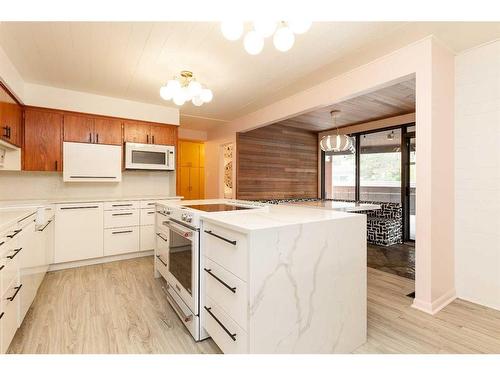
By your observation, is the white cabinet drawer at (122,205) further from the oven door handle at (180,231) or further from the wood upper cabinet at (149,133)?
the oven door handle at (180,231)

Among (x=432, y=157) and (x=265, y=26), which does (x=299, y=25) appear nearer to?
(x=265, y=26)

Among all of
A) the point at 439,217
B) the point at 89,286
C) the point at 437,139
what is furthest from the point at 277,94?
the point at 89,286

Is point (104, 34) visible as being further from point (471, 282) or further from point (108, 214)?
point (471, 282)

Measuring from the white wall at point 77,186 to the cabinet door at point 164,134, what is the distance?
57 cm

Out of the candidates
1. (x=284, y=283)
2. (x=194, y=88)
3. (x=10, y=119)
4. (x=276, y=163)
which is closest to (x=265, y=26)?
(x=194, y=88)

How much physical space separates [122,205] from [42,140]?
1.30 meters

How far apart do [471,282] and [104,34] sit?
4.00 meters

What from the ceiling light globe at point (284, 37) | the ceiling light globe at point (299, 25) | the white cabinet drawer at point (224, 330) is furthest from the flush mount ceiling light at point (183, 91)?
the white cabinet drawer at point (224, 330)

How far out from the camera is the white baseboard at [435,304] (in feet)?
7.05

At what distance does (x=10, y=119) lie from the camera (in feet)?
9.21

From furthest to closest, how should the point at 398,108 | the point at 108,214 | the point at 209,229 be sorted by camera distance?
the point at 398,108 < the point at 108,214 < the point at 209,229

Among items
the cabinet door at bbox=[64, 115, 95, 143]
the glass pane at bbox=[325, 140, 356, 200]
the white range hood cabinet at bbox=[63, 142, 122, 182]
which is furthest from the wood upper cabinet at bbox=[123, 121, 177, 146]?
the glass pane at bbox=[325, 140, 356, 200]

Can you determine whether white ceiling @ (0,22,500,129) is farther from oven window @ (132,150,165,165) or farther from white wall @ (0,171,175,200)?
white wall @ (0,171,175,200)

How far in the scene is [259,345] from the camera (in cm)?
129
